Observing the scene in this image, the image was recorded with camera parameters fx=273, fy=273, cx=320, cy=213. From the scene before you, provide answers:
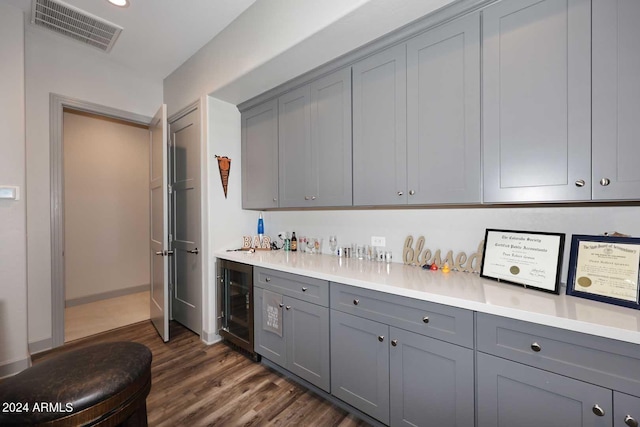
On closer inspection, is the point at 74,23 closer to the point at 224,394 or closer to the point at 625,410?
the point at 224,394

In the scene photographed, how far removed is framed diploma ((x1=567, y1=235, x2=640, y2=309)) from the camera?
1.14 metres

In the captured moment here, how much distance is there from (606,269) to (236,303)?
255cm

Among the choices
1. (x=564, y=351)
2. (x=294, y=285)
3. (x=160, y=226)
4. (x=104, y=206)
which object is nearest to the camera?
(x=564, y=351)

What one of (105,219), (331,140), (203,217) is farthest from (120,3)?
(105,219)

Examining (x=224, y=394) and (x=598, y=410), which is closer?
(x=598, y=410)

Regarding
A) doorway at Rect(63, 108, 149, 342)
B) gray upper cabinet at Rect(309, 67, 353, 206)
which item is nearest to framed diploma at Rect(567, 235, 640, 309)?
gray upper cabinet at Rect(309, 67, 353, 206)

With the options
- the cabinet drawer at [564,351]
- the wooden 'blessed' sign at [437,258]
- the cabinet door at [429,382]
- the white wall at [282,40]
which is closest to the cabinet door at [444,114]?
the white wall at [282,40]

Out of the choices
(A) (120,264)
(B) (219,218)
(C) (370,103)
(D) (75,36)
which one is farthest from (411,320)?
(A) (120,264)

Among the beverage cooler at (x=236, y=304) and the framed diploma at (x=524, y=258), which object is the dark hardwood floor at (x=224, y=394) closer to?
the beverage cooler at (x=236, y=304)

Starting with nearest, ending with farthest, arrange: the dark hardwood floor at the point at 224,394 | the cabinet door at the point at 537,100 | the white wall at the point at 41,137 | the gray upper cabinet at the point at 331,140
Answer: the cabinet door at the point at 537,100 < the dark hardwood floor at the point at 224,394 < the gray upper cabinet at the point at 331,140 < the white wall at the point at 41,137

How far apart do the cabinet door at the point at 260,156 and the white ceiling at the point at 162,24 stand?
78 centimetres

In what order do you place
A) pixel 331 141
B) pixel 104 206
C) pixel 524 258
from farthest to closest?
pixel 104 206
pixel 331 141
pixel 524 258

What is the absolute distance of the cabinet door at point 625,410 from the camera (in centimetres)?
95

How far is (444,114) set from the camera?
5.30 ft
